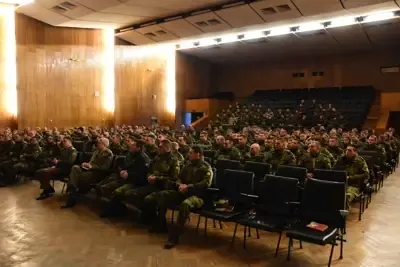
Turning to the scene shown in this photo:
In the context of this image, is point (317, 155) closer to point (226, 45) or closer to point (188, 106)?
point (226, 45)

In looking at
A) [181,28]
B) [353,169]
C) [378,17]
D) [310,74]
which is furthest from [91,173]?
[310,74]

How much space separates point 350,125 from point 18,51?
13436 mm

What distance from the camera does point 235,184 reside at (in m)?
4.37

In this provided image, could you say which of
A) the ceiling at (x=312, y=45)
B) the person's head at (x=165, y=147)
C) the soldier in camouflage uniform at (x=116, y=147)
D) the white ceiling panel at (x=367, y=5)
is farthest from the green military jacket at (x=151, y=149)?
the ceiling at (x=312, y=45)

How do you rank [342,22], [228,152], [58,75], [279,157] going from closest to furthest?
1. [279,157]
2. [228,152]
3. [342,22]
4. [58,75]

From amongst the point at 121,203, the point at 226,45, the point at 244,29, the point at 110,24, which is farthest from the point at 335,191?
the point at 226,45

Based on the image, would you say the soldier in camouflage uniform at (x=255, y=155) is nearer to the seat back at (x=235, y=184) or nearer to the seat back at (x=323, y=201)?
the seat back at (x=235, y=184)

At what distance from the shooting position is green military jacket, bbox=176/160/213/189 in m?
4.43

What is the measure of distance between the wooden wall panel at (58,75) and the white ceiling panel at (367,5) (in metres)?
10.2

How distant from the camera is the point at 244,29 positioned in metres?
14.0

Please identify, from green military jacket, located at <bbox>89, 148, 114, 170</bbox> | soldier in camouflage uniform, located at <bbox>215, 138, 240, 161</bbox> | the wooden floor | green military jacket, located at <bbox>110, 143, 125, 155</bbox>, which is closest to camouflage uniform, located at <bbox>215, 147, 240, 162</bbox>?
soldier in camouflage uniform, located at <bbox>215, 138, 240, 161</bbox>

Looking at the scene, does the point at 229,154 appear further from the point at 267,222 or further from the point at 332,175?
the point at 267,222

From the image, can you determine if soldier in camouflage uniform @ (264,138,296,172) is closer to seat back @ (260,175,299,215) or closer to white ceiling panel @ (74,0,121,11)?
seat back @ (260,175,299,215)

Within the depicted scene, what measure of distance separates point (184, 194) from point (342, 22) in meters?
10.8
